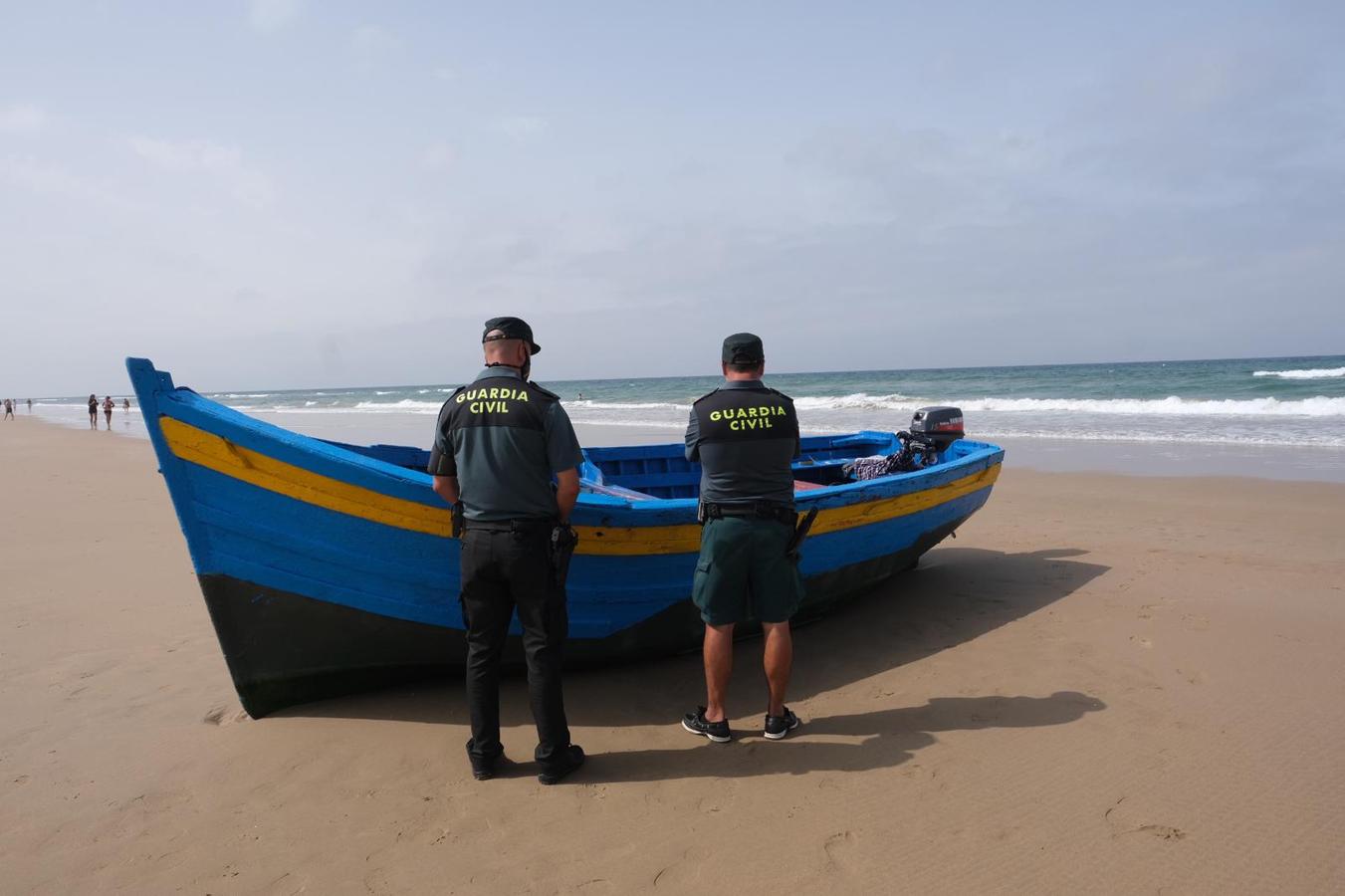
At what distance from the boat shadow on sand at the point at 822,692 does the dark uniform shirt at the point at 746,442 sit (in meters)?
1.18

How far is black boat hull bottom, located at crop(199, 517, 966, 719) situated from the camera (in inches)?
141

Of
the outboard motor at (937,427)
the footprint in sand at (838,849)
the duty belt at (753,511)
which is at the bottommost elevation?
the footprint in sand at (838,849)

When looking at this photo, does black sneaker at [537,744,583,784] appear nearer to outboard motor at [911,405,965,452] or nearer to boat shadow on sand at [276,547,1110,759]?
boat shadow on sand at [276,547,1110,759]

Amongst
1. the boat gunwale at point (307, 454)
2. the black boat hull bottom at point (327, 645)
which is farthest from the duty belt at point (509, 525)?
the black boat hull bottom at point (327, 645)

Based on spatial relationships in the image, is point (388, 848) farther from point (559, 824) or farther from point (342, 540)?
point (342, 540)

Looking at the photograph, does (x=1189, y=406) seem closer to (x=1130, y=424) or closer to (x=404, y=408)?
(x=1130, y=424)

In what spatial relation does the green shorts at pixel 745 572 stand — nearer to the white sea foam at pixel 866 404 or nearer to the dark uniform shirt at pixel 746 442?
the dark uniform shirt at pixel 746 442

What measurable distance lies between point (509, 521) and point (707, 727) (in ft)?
4.63

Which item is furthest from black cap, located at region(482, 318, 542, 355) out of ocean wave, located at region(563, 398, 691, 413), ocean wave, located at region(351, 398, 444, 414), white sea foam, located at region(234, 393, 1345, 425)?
ocean wave, located at region(351, 398, 444, 414)

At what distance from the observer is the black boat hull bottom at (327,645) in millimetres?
3588

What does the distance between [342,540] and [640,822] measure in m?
1.84

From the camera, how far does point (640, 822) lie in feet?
9.73

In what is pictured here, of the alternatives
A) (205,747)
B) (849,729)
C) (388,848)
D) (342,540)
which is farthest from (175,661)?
(849,729)

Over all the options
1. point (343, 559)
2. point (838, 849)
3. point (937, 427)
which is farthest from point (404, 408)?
point (838, 849)
